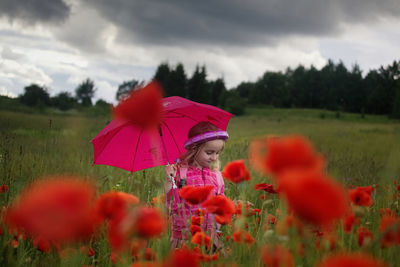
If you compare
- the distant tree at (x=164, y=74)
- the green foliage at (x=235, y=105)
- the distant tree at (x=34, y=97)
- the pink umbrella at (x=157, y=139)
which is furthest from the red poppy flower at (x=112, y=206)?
the distant tree at (x=164, y=74)

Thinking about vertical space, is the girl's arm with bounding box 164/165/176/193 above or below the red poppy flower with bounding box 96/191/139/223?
below

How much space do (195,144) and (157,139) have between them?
0.67m

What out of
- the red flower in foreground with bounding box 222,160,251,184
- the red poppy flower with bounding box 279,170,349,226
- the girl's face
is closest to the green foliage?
the girl's face

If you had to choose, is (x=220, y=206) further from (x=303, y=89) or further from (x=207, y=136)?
(x=303, y=89)

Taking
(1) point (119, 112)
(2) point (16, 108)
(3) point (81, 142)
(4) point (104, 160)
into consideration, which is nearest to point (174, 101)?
(4) point (104, 160)

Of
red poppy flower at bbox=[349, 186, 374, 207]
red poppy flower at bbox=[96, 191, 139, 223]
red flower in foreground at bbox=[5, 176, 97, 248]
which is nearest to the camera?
red flower in foreground at bbox=[5, 176, 97, 248]

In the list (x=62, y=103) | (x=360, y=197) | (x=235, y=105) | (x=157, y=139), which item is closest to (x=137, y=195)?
(x=157, y=139)

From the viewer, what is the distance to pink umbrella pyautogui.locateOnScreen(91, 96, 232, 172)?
2111mm

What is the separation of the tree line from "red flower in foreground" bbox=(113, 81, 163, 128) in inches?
1308

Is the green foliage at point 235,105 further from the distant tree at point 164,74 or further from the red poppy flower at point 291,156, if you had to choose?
the red poppy flower at point 291,156

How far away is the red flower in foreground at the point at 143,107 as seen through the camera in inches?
18.3

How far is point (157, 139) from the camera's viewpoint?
6.63 ft

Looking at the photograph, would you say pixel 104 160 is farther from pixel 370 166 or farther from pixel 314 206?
pixel 370 166

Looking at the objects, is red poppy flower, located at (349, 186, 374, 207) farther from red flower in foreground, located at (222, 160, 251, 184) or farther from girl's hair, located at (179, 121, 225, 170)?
girl's hair, located at (179, 121, 225, 170)
